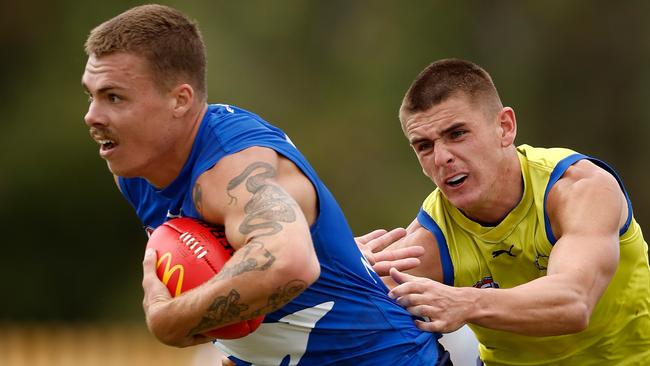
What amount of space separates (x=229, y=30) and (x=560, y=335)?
1775cm

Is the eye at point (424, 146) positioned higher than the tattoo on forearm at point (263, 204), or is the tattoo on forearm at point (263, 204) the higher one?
the tattoo on forearm at point (263, 204)

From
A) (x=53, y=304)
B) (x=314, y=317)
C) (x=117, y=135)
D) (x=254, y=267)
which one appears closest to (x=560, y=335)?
(x=314, y=317)

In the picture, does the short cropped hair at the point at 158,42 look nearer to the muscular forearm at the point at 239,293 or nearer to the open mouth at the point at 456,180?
the muscular forearm at the point at 239,293

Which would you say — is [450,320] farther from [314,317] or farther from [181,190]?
[181,190]

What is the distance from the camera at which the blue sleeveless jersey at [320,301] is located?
5.52m

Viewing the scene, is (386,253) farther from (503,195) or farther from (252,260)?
(252,260)

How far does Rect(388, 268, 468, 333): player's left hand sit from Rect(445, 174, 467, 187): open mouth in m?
0.78

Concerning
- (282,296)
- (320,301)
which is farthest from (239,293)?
(320,301)

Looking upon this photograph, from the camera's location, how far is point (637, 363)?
258 inches

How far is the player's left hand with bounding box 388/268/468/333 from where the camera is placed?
18.9 ft

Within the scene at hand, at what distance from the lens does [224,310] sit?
4.96 metres

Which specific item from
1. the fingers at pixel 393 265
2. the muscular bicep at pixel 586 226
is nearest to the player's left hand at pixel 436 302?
the fingers at pixel 393 265

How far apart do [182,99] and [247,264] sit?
102 centimetres

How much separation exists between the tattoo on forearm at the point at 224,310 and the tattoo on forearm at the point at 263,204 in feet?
0.91
